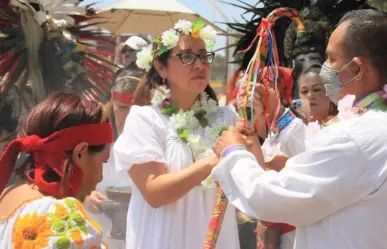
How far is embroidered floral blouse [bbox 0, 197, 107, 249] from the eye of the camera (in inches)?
66.1

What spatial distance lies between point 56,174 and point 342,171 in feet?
2.86

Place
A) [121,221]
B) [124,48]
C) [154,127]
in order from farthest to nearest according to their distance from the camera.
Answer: [124,48] → [121,221] → [154,127]

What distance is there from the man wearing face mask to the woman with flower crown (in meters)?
0.50

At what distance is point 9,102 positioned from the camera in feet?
12.5

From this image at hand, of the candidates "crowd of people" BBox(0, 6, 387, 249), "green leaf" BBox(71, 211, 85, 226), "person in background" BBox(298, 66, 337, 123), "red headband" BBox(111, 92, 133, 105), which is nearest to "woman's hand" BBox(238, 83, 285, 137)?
"crowd of people" BBox(0, 6, 387, 249)

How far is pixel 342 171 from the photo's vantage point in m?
1.74

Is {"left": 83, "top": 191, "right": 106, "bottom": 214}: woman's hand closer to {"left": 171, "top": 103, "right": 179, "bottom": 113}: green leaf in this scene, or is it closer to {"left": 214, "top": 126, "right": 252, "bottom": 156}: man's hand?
{"left": 171, "top": 103, "right": 179, "bottom": 113}: green leaf

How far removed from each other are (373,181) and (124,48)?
14.5ft

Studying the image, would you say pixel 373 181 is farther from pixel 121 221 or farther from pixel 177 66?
pixel 121 221

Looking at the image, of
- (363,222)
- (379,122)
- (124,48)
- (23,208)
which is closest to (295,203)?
(363,222)

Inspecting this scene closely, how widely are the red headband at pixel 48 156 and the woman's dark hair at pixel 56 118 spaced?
0.02 metres

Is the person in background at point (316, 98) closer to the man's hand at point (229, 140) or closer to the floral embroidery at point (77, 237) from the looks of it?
the man's hand at point (229, 140)

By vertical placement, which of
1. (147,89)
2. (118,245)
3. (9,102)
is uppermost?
(147,89)

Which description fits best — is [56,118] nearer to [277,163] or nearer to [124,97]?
[277,163]
